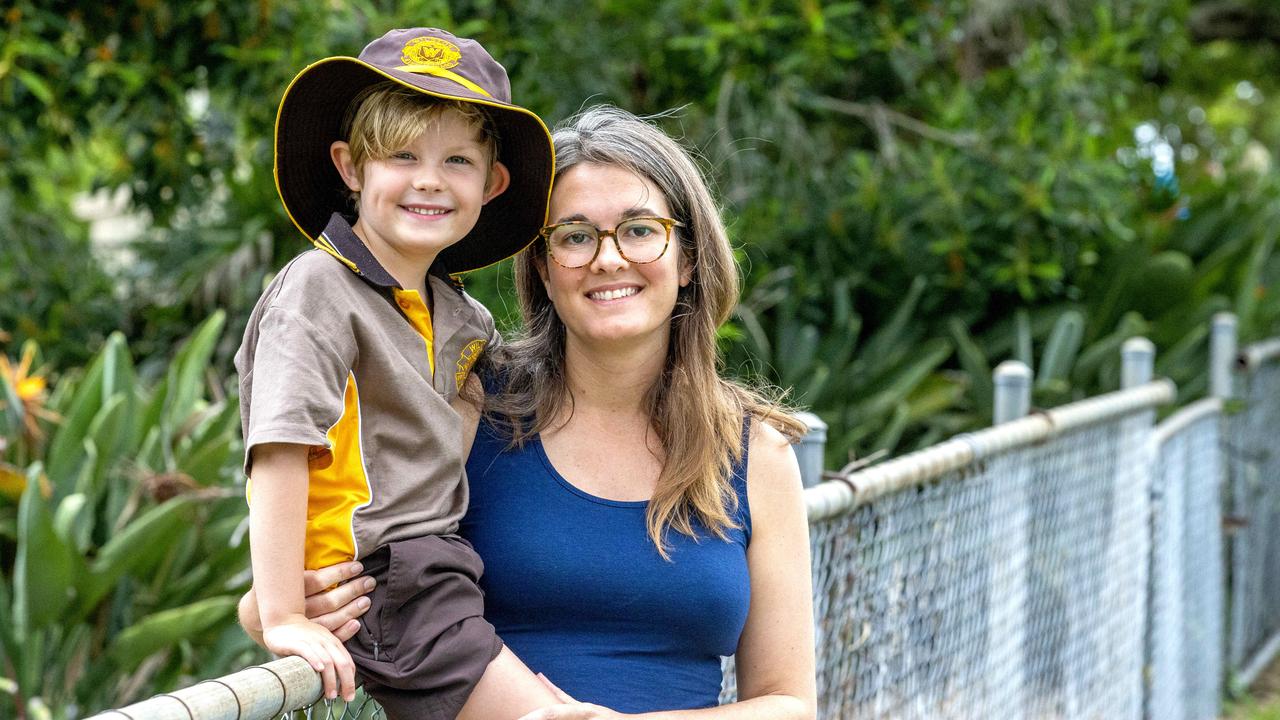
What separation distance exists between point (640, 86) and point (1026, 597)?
3701 millimetres

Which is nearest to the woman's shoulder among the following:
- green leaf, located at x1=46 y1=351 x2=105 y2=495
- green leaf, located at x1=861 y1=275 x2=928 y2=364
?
green leaf, located at x1=46 y1=351 x2=105 y2=495

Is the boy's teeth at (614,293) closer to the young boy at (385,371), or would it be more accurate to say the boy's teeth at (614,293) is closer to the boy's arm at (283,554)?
the young boy at (385,371)

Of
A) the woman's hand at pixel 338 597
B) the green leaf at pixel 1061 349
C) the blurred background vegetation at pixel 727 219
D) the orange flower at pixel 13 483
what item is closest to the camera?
the woman's hand at pixel 338 597

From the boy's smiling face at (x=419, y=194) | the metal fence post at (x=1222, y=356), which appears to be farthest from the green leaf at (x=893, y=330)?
the boy's smiling face at (x=419, y=194)

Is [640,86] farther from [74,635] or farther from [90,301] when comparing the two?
[74,635]

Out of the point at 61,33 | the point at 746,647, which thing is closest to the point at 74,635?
the point at 61,33

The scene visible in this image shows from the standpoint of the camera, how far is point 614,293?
2.12 m

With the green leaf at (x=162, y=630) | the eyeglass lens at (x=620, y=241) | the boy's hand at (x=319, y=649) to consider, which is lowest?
the green leaf at (x=162, y=630)

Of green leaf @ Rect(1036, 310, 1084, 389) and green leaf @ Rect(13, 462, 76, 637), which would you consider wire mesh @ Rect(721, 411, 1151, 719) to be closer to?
green leaf @ Rect(1036, 310, 1084, 389)

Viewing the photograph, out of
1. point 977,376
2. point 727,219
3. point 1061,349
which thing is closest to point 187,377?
point 727,219

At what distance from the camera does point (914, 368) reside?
6.03 meters

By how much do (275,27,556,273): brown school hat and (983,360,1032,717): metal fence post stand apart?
1.66 metres

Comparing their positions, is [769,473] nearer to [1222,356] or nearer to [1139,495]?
[1139,495]

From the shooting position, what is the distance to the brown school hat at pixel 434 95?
194 centimetres
